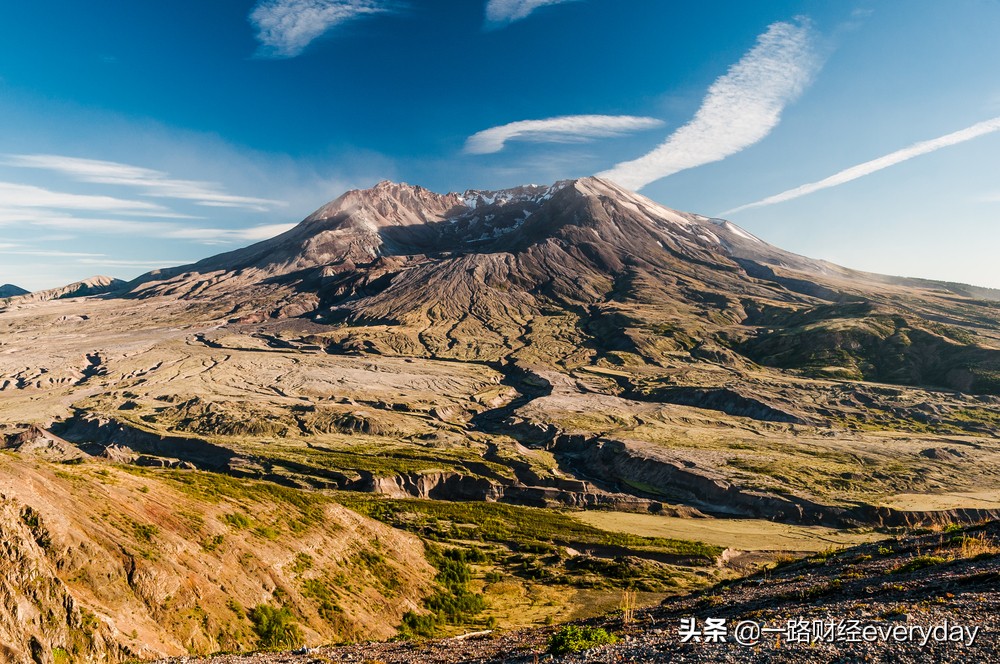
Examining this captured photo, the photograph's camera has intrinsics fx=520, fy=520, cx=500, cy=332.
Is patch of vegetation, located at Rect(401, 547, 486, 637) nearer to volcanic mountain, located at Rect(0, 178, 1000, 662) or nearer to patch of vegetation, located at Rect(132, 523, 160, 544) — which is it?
volcanic mountain, located at Rect(0, 178, 1000, 662)

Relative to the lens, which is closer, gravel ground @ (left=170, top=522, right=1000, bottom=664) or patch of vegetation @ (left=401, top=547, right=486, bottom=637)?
gravel ground @ (left=170, top=522, right=1000, bottom=664)

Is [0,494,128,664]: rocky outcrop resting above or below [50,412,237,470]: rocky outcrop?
above

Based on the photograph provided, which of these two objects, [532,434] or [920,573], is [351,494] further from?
[920,573]

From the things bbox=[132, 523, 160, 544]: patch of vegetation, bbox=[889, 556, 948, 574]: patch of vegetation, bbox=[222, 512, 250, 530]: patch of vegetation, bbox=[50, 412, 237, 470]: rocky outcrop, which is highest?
bbox=[889, 556, 948, 574]: patch of vegetation

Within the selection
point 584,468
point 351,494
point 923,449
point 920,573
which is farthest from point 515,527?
point 923,449

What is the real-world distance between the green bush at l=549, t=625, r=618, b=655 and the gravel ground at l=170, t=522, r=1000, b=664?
425 millimetres

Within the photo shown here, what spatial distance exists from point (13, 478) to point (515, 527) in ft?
183

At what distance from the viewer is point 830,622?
14.7 metres

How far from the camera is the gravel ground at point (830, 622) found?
42.4ft

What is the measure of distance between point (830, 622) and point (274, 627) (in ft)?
80.5

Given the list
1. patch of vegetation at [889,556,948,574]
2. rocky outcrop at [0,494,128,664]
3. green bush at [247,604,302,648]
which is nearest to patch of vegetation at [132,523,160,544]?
rocky outcrop at [0,494,128,664]

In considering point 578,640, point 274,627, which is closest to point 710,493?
point 274,627

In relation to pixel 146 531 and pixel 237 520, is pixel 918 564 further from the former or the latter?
pixel 146 531

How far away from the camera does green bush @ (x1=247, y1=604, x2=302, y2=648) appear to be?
82.5 feet
